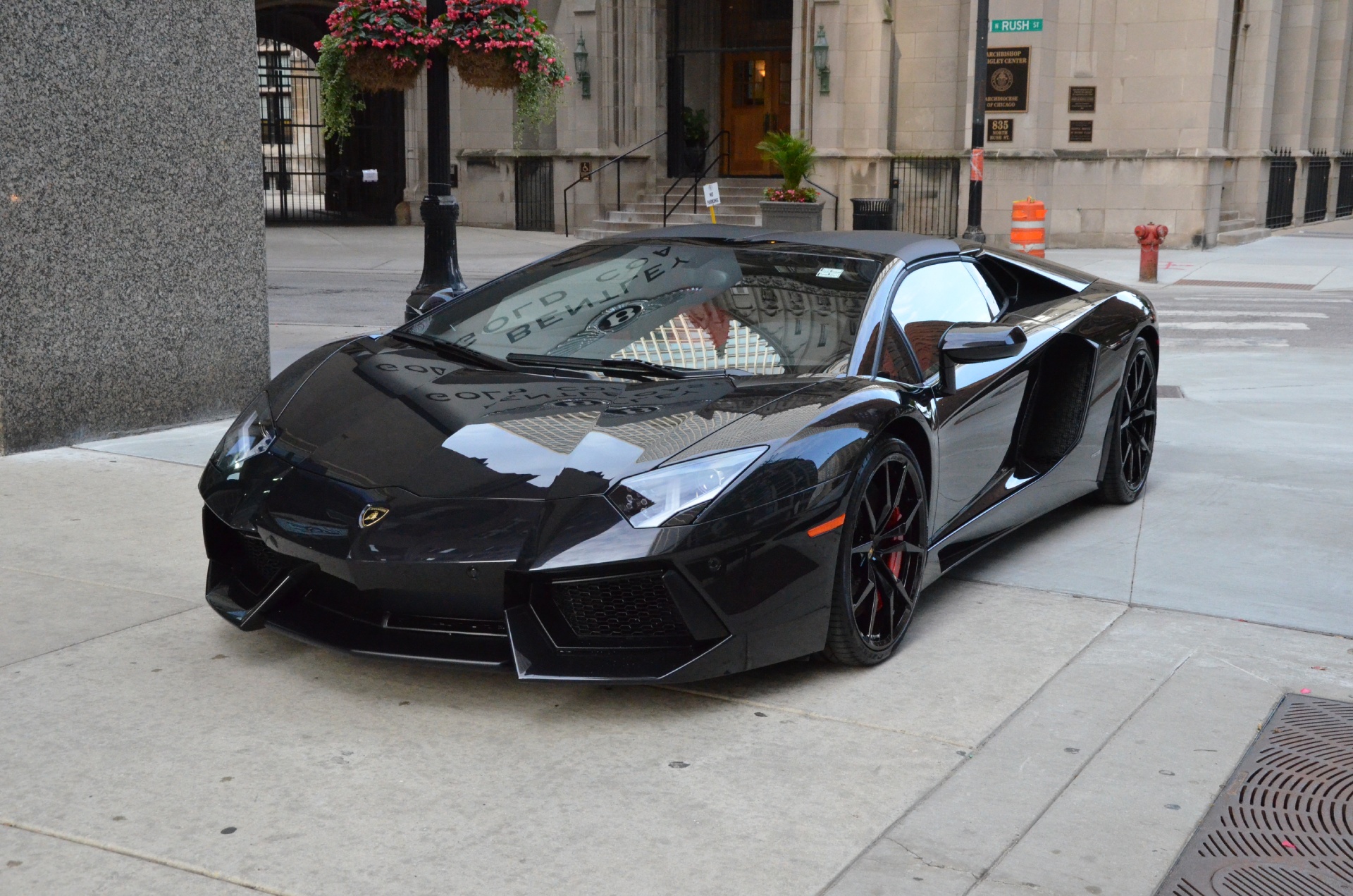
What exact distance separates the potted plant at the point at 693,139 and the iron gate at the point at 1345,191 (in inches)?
645

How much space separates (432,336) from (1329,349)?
961 cm

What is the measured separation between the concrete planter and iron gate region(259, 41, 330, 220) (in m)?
7.71

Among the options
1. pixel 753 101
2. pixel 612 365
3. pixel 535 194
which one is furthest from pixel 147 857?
pixel 753 101

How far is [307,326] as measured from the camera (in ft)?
42.3

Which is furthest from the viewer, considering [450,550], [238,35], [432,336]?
[238,35]

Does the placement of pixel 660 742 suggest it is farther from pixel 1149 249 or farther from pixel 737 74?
pixel 737 74

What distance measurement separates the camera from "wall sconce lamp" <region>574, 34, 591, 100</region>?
27.5 m

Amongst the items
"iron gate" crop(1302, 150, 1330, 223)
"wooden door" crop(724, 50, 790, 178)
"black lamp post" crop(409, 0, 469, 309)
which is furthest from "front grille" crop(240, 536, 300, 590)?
"iron gate" crop(1302, 150, 1330, 223)

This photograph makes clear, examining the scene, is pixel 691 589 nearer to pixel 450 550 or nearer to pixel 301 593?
pixel 450 550

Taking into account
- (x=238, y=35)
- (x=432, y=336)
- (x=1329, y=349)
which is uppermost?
(x=238, y=35)

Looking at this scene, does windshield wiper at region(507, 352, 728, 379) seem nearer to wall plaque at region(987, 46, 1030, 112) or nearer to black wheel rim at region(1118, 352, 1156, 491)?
black wheel rim at region(1118, 352, 1156, 491)

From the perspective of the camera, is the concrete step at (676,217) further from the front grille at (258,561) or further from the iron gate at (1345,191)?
the front grille at (258,561)

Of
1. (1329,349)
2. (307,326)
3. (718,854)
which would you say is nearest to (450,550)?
(718,854)

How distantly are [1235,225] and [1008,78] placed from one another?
5.91 meters
